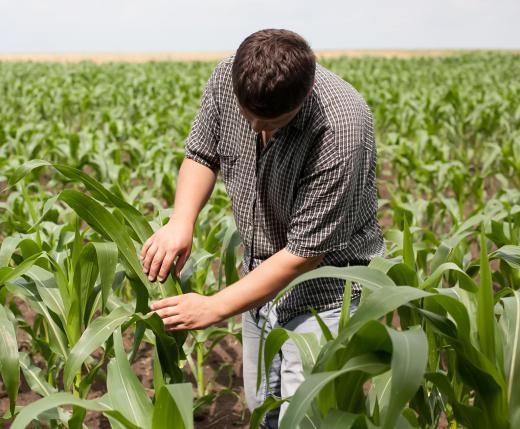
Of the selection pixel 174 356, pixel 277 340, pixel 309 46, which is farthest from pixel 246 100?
pixel 174 356

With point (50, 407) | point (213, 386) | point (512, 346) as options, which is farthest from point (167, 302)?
point (213, 386)

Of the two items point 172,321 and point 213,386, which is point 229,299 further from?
point 213,386

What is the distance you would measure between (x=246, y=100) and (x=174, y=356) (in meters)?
0.83

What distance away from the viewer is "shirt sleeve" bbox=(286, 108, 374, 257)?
1959mm

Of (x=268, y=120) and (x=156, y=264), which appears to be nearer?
(x=268, y=120)

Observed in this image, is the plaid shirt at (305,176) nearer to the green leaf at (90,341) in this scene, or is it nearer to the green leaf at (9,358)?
the green leaf at (90,341)

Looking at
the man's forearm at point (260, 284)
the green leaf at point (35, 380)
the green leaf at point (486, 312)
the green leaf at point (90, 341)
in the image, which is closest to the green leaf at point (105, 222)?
the green leaf at point (90, 341)

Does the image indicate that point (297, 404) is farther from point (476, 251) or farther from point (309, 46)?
point (476, 251)

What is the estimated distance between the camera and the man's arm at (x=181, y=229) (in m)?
2.09

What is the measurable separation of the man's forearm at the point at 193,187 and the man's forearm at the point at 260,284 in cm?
35

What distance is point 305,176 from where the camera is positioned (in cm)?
204

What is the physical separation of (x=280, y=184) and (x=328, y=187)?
20cm

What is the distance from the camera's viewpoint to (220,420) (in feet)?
10.8

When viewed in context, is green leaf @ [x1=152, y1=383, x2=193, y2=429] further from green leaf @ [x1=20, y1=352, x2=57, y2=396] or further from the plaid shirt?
green leaf @ [x1=20, y1=352, x2=57, y2=396]
